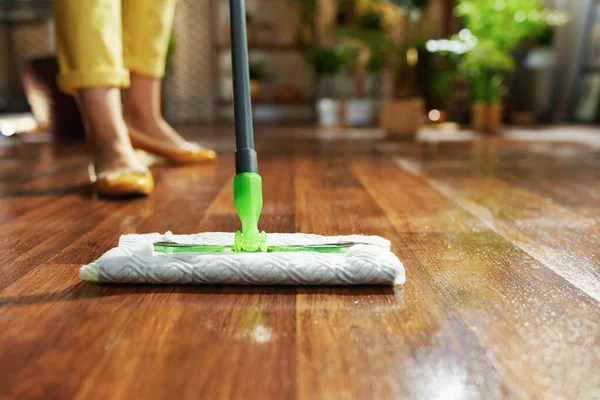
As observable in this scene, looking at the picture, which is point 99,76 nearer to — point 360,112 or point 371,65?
point 371,65

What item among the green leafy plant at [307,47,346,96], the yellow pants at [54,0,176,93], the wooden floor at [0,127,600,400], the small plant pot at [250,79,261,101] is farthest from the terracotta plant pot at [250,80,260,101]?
the wooden floor at [0,127,600,400]

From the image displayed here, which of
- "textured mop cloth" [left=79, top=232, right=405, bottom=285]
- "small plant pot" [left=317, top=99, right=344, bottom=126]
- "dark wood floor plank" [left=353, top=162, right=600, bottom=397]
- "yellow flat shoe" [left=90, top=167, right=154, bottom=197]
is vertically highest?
"textured mop cloth" [left=79, top=232, right=405, bottom=285]

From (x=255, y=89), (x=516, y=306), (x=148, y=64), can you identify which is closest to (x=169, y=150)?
(x=148, y=64)

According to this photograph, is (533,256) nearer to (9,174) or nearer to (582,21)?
(9,174)

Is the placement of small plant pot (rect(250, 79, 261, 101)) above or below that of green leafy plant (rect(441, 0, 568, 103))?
below

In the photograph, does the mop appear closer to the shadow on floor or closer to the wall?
the shadow on floor

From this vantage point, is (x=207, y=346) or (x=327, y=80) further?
(x=327, y=80)

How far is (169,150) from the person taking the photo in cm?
164

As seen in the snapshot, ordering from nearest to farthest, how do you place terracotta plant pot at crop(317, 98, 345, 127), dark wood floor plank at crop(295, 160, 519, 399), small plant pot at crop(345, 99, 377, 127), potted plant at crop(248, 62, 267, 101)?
dark wood floor plank at crop(295, 160, 519, 399), small plant pot at crop(345, 99, 377, 127), terracotta plant pot at crop(317, 98, 345, 127), potted plant at crop(248, 62, 267, 101)

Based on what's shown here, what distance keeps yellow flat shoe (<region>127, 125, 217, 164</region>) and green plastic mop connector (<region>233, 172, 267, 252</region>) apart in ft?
3.43

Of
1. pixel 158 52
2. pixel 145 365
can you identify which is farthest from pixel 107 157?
pixel 145 365

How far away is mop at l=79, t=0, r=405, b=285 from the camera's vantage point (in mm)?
543

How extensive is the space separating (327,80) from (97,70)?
4.76 metres

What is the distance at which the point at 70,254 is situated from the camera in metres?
0.70
